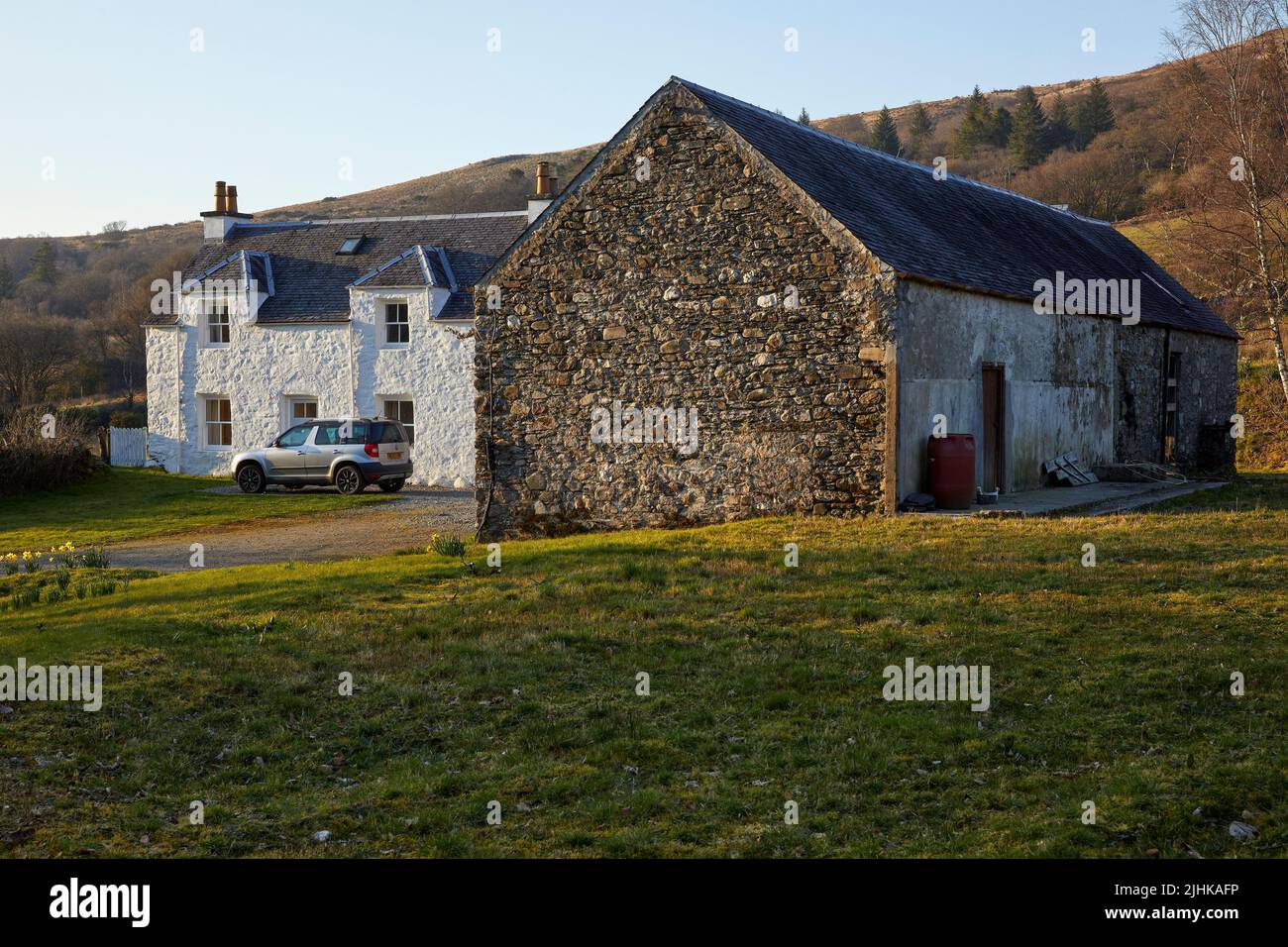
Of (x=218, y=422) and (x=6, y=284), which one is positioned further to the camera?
(x=6, y=284)

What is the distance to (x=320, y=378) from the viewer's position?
3300 cm

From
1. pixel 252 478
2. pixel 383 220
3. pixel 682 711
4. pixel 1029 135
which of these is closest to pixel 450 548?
pixel 682 711

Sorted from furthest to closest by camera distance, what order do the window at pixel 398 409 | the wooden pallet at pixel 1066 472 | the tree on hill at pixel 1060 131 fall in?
1. the tree on hill at pixel 1060 131
2. the window at pixel 398 409
3. the wooden pallet at pixel 1066 472

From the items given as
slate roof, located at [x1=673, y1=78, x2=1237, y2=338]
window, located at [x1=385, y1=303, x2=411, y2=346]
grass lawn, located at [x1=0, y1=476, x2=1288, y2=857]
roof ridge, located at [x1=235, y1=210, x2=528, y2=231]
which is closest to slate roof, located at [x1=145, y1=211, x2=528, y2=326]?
roof ridge, located at [x1=235, y1=210, x2=528, y2=231]

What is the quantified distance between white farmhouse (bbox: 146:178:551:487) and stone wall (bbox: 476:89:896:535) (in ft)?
38.0

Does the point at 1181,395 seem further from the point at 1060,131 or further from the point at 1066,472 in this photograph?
the point at 1060,131

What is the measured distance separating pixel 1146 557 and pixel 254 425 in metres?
26.4

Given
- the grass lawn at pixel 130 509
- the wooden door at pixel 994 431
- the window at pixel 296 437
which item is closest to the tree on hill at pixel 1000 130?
the grass lawn at pixel 130 509

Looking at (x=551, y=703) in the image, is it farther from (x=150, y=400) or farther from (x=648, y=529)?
(x=150, y=400)

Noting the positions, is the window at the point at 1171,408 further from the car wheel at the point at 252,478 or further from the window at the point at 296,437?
the car wheel at the point at 252,478

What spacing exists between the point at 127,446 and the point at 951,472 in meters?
29.6

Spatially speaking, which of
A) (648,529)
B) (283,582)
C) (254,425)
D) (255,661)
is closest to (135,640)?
(255,661)

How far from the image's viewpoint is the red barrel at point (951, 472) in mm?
17641

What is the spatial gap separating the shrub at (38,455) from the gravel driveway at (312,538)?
8706 millimetres
